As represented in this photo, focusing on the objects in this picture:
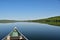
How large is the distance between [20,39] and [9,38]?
172cm

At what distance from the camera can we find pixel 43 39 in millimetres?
29891

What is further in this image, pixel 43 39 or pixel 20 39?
pixel 43 39

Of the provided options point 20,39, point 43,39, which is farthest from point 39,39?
point 20,39

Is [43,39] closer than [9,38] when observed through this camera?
No

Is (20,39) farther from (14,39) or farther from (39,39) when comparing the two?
(39,39)

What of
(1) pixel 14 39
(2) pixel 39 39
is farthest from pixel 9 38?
(2) pixel 39 39

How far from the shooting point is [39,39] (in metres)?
29.8

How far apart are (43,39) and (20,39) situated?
8.61 m

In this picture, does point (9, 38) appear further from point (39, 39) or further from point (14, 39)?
point (39, 39)

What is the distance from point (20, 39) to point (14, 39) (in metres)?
0.92

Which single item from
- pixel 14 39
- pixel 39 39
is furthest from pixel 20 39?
pixel 39 39

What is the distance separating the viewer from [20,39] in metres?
22.3

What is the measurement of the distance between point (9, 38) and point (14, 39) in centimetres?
114

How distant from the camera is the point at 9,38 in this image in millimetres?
22750
